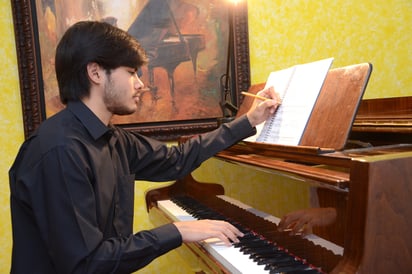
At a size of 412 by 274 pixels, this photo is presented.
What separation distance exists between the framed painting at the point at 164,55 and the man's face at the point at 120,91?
39.0 inches

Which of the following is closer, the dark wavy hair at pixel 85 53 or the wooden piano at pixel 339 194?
the wooden piano at pixel 339 194

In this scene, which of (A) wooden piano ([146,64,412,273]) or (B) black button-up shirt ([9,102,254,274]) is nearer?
(A) wooden piano ([146,64,412,273])

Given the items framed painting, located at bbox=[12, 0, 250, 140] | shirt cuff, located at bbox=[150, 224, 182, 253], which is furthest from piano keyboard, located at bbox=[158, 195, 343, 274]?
framed painting, located at bbox=[12, 0, 250, 140]

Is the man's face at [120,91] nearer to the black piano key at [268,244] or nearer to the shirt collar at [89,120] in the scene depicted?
the shirt collar at [89,120]

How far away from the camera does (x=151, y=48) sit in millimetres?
2582

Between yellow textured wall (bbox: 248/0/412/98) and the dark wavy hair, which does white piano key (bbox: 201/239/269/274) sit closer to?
the dark wavy hair

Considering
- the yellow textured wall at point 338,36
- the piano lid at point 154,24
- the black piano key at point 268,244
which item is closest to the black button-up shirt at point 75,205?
the black piano key at point 268,244

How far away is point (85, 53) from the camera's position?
138cm

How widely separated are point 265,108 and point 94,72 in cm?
69

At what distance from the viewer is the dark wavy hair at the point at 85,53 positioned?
1386 millimetres

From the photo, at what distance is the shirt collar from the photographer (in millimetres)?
1388

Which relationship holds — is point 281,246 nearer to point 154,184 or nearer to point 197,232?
point 197,232

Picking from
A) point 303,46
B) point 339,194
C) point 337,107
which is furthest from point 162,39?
point 339,194

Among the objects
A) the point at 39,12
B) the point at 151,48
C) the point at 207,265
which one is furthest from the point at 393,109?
the point at 39,12
